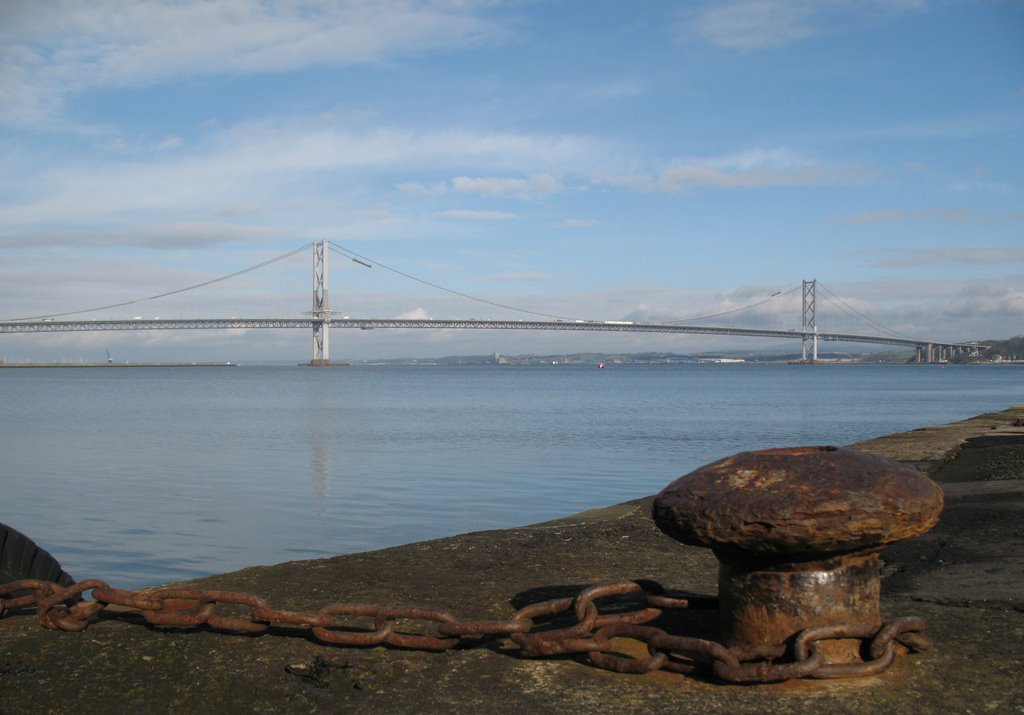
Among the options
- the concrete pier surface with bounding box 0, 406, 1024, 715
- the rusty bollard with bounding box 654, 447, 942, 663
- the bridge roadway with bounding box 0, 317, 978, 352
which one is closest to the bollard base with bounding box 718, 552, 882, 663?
the rusty bollard with bounding box 654, 447, 942, 663

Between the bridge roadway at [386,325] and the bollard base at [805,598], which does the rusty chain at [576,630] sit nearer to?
the bollard base at [805,598]

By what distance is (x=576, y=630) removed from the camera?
2914mm

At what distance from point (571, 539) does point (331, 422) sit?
2378 centimetres

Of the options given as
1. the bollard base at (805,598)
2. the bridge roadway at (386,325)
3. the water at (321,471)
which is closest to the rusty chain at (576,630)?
the bollard base at (805,598)

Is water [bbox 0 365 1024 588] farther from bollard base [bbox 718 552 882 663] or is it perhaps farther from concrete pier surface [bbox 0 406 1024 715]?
bollard base [bbox 718 552 882 663]

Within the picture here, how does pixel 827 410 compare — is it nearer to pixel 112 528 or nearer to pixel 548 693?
pixel 112 528

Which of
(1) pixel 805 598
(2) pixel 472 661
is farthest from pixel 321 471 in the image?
(1) pixel 805 598

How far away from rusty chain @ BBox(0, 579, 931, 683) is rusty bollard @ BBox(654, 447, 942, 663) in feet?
0.30

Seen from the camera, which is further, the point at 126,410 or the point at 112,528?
the point at 126,410

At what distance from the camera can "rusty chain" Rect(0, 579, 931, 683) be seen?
2684 mm

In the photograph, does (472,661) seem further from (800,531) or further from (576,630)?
(800,531)

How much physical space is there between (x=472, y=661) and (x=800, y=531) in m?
1.08

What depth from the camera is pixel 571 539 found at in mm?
5691

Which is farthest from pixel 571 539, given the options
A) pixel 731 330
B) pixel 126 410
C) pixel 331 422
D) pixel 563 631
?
pixel 731 330
